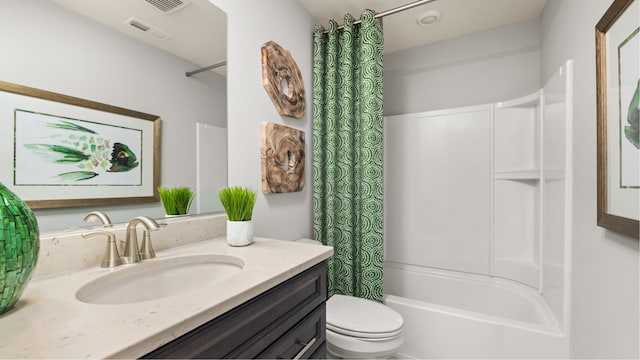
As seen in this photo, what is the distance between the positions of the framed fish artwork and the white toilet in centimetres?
105

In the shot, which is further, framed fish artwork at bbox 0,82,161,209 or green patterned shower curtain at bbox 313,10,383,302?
green patterned shower curtain at bbox 313,10,383,302

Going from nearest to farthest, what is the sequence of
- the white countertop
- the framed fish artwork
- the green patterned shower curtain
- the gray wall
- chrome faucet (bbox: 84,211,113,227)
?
1. the white countertop
2. the framed fish artwork
3. chrome faucet (bbox: 84,211,113,227)
4. the green patterned shower curtain
5. the gray wall

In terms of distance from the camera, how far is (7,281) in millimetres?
530

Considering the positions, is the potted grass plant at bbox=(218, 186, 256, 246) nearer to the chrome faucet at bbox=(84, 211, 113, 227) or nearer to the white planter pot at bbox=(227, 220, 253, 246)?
the white planter pot at bbox=(227, 220, 253, 246)

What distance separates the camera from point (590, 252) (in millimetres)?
1193

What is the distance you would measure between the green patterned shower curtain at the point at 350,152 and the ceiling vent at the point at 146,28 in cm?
111

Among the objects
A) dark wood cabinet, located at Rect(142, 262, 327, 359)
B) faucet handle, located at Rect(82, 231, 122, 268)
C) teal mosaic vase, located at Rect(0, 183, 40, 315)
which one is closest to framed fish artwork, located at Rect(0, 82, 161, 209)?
faucet handle, located at Rect(82, 231, 122, 268)

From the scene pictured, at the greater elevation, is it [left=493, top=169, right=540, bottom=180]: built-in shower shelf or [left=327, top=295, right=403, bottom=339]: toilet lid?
[left=493, top=169, right=540, bottom=180]: built-in shower shelf

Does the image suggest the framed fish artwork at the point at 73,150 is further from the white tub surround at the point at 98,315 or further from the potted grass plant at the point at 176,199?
the white tub surround at the point at 98,315

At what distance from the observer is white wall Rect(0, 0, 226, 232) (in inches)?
29.4

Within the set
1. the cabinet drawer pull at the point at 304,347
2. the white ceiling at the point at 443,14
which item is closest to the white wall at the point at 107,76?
the cabinet drawer pull at the point at 304,347

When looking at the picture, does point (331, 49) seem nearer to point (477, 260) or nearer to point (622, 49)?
point (622, 49)

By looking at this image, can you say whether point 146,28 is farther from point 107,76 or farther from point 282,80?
point 282,80

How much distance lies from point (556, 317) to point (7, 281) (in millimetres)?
2212
